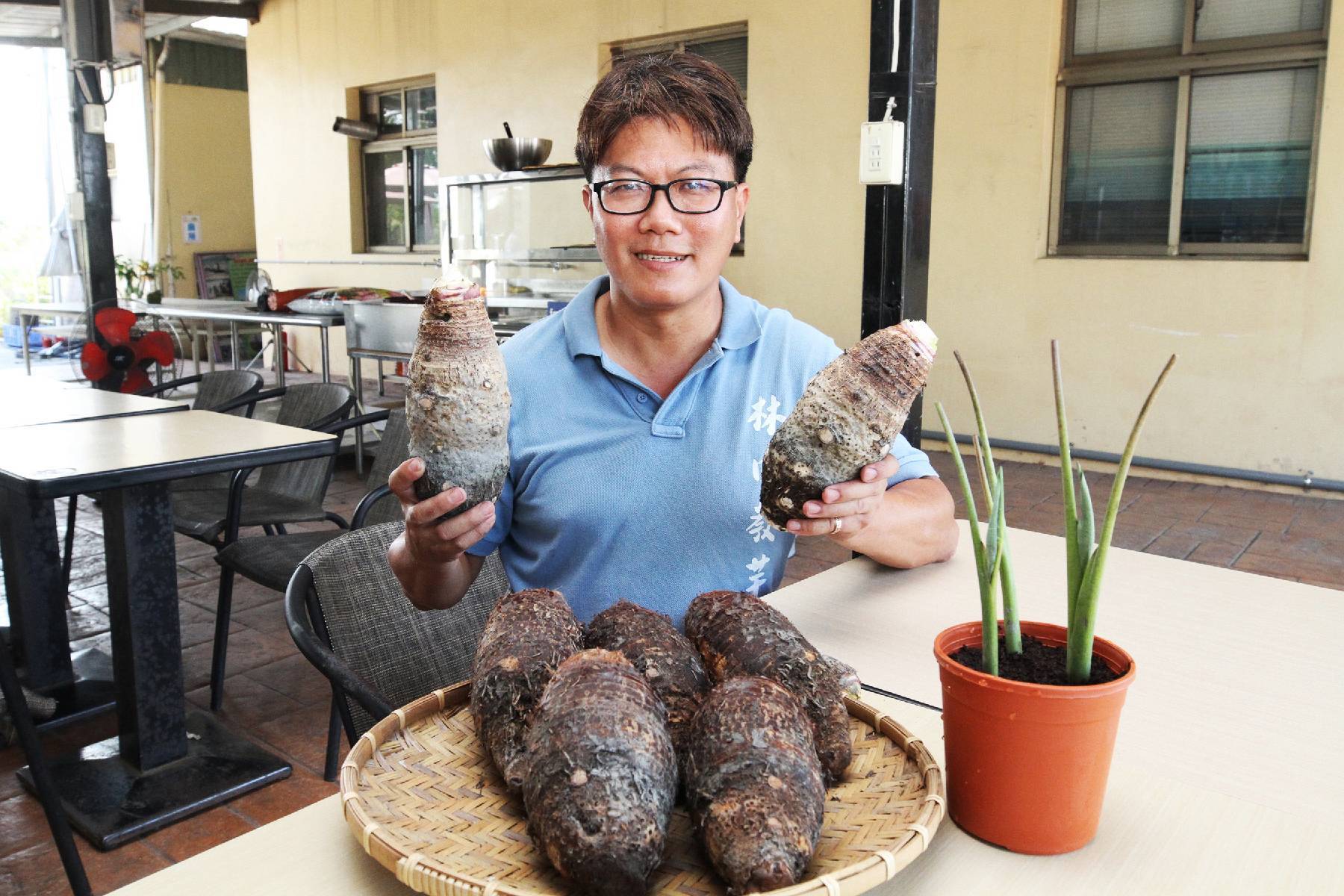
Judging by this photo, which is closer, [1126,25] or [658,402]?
[658,402]

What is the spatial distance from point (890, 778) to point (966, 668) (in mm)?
158

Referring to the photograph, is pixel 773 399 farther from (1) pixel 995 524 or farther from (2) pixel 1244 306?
(2) pixel 1244 306

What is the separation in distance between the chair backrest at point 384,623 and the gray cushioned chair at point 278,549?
3.65ft

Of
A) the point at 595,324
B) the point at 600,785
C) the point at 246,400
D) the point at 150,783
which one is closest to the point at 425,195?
the point at 246,400

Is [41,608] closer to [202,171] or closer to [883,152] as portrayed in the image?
[883,152]

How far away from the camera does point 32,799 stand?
2.71 metres

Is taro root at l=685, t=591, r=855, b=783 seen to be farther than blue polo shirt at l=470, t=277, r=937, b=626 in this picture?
No

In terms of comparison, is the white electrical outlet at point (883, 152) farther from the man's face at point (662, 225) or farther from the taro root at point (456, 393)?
the taro root at point (456, 393)

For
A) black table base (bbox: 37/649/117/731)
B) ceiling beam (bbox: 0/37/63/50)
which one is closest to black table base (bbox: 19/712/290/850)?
black table base (bbox: 37/649/117/731)

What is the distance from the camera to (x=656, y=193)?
150 cm

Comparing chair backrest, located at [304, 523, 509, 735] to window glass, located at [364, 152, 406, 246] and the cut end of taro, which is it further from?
window glass, located at [364, 152, 406, 246]

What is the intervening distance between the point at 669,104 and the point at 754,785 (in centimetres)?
105

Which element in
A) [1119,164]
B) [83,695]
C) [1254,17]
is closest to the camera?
[83,695]

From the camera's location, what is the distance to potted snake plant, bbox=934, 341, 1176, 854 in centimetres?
85
